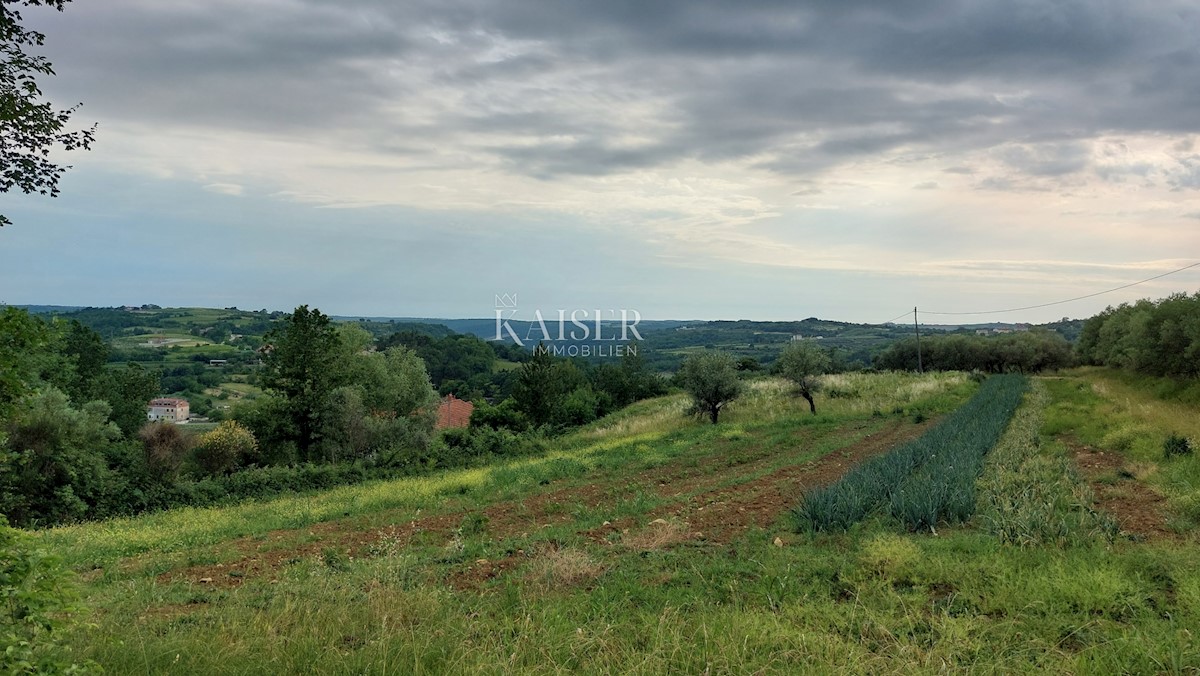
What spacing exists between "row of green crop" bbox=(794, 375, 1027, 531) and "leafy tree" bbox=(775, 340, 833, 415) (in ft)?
56.5

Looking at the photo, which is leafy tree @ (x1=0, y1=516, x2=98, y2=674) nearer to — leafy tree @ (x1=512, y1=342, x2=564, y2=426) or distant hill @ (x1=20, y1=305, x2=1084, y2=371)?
leafy tree @ (x1=512, y1=342, x2=564, y2=426)

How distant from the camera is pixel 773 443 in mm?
21750

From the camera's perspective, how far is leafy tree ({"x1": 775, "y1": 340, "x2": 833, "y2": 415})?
3197 cm

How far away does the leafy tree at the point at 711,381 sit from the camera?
3144 cm

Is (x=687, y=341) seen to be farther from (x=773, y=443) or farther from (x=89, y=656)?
(x=89, y=656)

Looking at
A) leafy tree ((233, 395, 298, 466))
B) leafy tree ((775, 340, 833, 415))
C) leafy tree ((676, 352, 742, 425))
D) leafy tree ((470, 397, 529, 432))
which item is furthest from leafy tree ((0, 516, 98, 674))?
leafy tree ((470, 397, 529, 432))

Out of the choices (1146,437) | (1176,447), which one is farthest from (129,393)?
(1176,447)

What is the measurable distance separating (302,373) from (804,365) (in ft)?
82.6

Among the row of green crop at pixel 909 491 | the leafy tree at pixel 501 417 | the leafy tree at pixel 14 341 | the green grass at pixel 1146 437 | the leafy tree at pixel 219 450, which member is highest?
the leafy tree at pixel 14 341

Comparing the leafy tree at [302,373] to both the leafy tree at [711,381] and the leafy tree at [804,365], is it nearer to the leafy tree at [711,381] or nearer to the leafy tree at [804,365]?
the leafy tree at [711,381]

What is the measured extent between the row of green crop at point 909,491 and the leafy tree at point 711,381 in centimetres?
1672

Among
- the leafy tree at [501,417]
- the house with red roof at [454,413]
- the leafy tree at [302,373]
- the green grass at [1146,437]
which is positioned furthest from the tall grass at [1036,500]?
the house with red roof at [454,413]

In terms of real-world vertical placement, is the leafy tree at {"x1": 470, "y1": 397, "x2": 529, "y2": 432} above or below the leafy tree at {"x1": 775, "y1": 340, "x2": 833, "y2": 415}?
below

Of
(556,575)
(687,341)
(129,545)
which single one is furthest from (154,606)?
(687,341)
